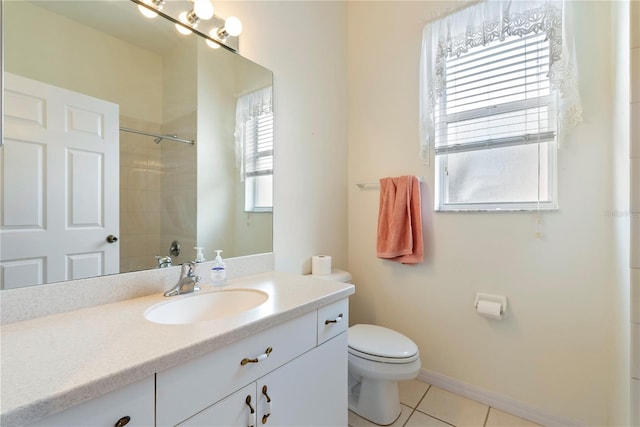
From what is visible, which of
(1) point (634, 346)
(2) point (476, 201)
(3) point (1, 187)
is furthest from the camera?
(2) point (476, 201)

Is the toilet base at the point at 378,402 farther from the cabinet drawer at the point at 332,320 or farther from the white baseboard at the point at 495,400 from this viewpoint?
the cabinet drawer at the point at 332,320

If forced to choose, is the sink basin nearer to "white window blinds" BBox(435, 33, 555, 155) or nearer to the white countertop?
the white countertop

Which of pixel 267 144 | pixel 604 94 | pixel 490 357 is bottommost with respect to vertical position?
pixel 490 357

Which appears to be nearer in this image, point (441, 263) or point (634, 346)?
point (634, 346)

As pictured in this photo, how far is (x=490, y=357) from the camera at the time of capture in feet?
5.36

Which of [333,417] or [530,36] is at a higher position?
[530,36]

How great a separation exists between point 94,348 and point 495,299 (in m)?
1.82

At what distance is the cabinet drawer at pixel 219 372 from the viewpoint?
64 centimetres

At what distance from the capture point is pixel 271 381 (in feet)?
2.86

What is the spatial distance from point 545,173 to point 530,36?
2.50 ft

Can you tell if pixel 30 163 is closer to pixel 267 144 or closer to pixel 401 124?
pixel 267 144

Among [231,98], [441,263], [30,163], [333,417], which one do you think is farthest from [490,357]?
[30,163]

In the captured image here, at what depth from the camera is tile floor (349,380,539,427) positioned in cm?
150

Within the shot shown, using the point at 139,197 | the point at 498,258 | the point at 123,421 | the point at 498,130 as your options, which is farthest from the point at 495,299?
the point at 139,197
